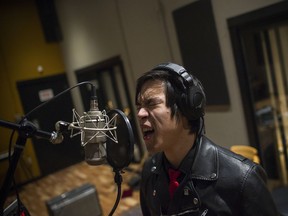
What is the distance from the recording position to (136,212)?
2.90 meters

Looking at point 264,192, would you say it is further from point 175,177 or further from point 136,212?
point 136,212

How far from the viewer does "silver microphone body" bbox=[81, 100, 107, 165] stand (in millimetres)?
828

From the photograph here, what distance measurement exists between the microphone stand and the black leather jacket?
52 centimetres

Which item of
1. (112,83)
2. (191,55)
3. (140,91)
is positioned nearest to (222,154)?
(140,91)

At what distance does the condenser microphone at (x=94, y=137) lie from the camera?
828mm

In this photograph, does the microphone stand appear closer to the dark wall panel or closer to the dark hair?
the dark hair

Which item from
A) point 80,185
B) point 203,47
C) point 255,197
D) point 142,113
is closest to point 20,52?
point 80,185

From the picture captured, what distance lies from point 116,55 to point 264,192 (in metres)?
3.81

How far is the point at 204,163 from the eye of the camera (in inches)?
41.5

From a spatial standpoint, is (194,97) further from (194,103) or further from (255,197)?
(255,197)

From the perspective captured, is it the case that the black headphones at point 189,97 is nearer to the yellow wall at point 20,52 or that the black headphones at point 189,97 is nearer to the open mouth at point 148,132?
the open mouth at point 148,132

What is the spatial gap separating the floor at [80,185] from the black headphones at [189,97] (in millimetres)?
2325

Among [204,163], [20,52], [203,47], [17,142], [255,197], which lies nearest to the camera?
[17,142]

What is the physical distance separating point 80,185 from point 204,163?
11.9 ft
